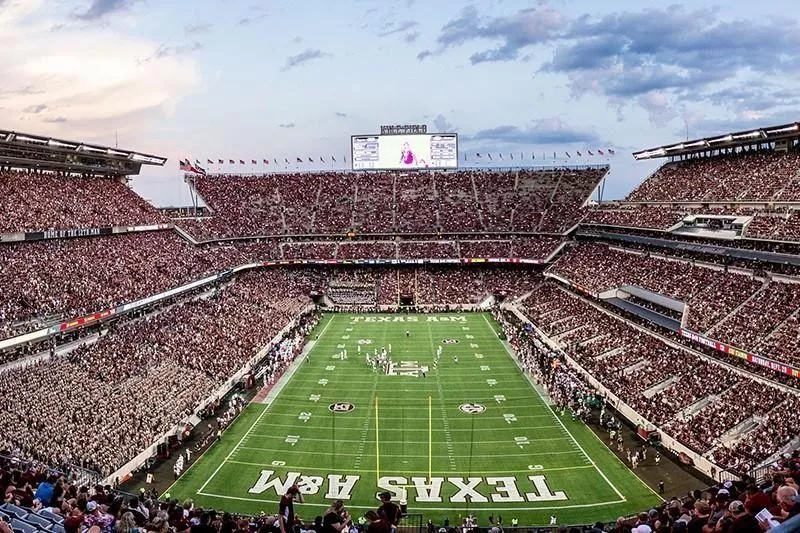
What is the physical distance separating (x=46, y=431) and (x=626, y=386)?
82.6 feet

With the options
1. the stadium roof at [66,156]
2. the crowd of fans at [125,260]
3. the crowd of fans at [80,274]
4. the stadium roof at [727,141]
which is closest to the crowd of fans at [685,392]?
the stadium roof at [727,141]

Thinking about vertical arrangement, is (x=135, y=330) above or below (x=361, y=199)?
below

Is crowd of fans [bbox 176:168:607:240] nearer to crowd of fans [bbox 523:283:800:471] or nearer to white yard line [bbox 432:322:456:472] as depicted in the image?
crowd of fans [bbox 523:283:800:471]

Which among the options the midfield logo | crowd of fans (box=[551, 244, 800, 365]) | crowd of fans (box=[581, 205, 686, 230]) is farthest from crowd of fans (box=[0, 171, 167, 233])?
crowd of fans (box=[581, 205, 686, 230])

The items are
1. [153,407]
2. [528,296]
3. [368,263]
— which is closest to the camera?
[153,407]

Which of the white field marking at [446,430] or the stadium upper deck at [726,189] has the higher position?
the stadium upper deck at [726,189]

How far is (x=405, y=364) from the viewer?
132ft

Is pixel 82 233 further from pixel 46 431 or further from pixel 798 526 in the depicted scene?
pixel 798 526

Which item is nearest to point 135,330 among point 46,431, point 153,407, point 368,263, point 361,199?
point 153,407

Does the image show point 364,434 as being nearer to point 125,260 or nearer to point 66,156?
point 125,260

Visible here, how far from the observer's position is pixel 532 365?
3769 cm

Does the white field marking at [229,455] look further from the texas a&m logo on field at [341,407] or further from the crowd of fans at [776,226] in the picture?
the crowd of fans at [776,226]

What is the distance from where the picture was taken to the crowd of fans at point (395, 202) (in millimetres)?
69938

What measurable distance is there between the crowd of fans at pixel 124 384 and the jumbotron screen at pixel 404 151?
3518 centimetres
